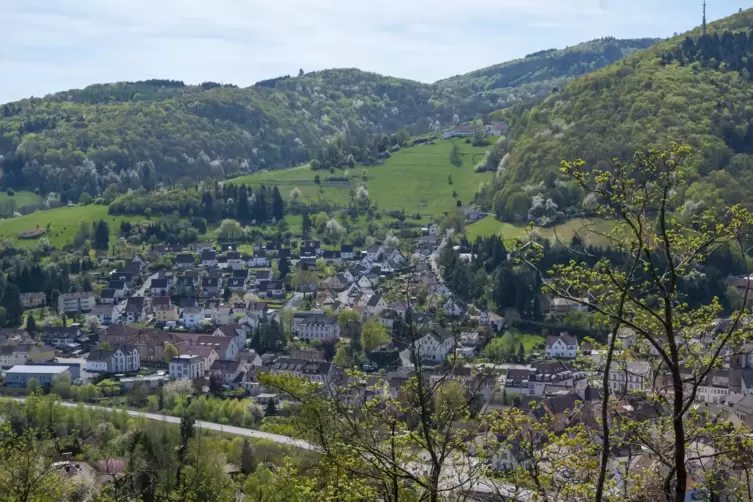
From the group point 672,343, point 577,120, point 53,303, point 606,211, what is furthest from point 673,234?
point 577,120

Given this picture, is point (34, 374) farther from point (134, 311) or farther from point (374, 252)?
point (374, 252)

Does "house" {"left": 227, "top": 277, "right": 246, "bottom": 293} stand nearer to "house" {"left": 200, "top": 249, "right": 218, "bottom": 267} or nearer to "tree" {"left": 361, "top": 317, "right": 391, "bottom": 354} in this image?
"house" {"left": 200, "top": 249, "right": 218, "bottom": 267}

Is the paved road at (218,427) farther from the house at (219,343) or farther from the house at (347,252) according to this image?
the house at (347,252)

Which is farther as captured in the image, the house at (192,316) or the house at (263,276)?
the house at (263,276)

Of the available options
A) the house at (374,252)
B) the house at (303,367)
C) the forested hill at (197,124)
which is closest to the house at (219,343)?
the house at (303,367)

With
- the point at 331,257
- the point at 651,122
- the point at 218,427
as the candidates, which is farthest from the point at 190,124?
the point at 218,427

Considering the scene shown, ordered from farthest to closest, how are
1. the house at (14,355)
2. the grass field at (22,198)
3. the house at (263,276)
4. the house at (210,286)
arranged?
the grass field at (22,198) → the house at (263,276) → the house at (210,286) → the house at (14,355)

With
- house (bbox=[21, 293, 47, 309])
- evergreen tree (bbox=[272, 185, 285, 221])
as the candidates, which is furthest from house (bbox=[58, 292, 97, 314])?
evergreen tree (bbox=[272, 185, 285, 221])
